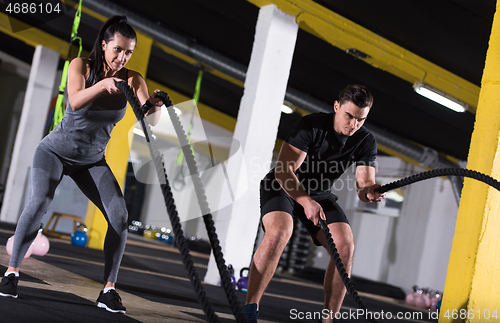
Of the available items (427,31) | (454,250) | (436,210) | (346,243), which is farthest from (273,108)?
(436,210)

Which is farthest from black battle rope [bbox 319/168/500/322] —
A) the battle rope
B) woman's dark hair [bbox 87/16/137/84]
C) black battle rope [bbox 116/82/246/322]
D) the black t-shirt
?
woman's dark hair [bbox 87/16/137/84]

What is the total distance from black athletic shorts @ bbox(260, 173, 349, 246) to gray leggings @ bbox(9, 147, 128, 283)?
677 mm

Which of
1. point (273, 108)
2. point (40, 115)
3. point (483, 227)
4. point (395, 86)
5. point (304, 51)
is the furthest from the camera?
point (40, 115)

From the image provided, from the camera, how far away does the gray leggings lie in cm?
205

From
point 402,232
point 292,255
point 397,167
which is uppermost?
point 397,167

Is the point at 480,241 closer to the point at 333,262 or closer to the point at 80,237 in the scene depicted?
the point at 333,262

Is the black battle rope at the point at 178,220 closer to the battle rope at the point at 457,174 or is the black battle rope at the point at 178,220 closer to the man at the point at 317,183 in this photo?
the man at the point at 317,183

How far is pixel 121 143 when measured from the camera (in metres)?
6.64

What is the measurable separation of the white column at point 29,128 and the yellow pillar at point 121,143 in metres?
2.07

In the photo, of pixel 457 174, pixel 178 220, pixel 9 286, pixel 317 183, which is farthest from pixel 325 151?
pixel 9 286

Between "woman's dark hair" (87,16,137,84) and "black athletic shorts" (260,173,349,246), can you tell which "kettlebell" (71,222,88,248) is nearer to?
"black athletic shorts" (260,173,349,246)

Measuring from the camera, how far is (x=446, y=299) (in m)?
3.00

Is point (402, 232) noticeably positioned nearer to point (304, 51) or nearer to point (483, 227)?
point (304, 51)

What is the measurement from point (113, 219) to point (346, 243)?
3.45 ft
